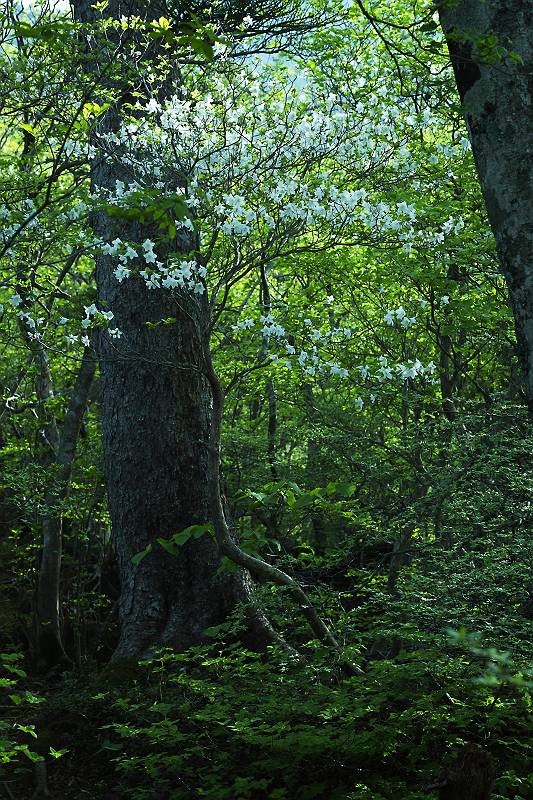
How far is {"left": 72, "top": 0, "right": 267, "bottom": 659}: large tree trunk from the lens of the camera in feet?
19.1

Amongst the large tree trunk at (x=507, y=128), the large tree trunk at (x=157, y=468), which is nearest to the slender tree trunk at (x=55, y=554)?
the large tree trunk at (x=157, y=468)

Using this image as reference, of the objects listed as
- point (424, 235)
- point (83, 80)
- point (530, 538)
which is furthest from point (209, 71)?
point (530, 538)

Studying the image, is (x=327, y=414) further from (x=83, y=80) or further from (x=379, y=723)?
(x=379, y=723)

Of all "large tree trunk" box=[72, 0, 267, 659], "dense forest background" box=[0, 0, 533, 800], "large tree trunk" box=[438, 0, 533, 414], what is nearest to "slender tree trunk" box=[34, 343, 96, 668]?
"dense forest background" box=[0, 0, 533, 800]

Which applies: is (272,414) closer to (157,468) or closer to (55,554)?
(55,554)

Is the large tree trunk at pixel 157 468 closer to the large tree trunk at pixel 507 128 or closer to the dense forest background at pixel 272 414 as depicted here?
the dense forest background at pixel 272 414

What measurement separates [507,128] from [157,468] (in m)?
4.25

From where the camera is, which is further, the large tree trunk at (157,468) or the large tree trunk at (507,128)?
the large tree trunk at (157,468)

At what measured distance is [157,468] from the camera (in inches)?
237

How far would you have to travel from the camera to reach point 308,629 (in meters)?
4.81

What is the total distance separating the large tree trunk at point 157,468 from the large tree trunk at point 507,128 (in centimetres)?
352

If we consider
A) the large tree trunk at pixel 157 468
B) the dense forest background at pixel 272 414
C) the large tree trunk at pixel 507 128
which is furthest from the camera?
the large tree trunk at pixel 157 468

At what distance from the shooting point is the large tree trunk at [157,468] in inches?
229

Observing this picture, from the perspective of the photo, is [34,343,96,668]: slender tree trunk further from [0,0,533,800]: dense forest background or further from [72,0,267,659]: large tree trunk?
[72,0,267,659]: large tree trunk
